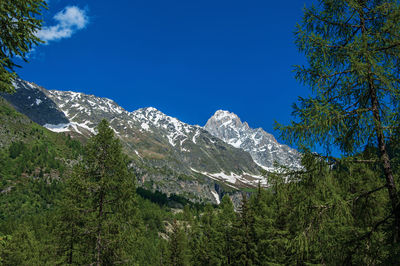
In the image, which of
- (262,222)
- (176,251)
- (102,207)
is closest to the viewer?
(102,207)

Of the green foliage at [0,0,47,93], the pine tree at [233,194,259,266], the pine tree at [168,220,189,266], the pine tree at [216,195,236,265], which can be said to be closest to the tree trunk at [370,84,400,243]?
the green foliage at [0,0,47,93]

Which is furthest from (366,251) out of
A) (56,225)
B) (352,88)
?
(56,225)

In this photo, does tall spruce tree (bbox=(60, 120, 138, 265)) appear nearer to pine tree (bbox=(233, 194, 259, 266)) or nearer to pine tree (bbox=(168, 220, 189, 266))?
pine tree (bbox=(233, 194, 259, 266))

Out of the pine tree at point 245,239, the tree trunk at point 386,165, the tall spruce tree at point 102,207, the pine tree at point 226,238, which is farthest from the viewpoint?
the pine tree at point 226,238

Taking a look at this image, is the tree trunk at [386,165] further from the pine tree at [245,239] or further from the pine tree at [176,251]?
the pine tree at [176,251]

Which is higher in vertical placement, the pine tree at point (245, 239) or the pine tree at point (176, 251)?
the pine tree at point (245, 239)

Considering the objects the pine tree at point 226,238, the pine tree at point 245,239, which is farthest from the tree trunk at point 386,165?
the pine tree at point 226,238

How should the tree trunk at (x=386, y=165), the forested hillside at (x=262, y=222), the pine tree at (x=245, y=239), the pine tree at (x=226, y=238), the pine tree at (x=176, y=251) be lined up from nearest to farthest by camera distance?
1. the tree trunk at (x=386, y=165)
2. the forested hillside at (x=262, y=222)
3. the pine tree at (x=245, y=239)
4. the pine tree at (x=226, y=238)
5. the pine tree at (x=176, y=251)

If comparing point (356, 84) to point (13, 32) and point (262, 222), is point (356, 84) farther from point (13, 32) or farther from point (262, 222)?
point (262, 222)

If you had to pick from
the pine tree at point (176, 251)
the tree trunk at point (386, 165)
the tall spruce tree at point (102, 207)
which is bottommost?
the pine tree at point (176, 251)

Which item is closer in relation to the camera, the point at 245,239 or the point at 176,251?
the point at 245,239

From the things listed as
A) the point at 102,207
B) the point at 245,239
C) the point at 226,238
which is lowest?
the point at 226,238

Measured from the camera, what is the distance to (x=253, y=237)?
74.3 feet

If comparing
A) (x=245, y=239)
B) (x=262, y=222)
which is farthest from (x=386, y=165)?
(x=245, y=239)
